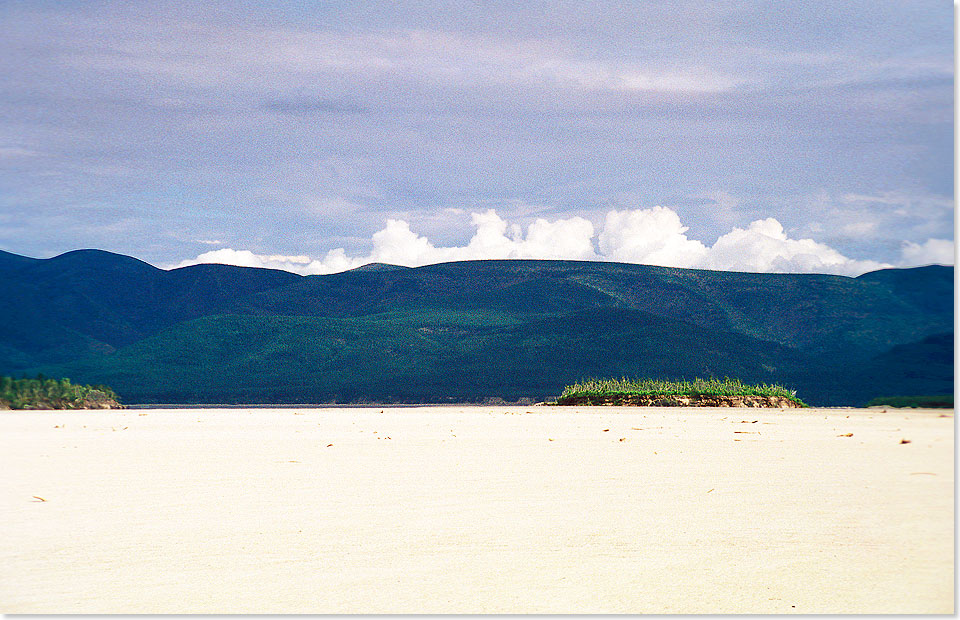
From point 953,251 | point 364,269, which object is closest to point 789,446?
point 953,251

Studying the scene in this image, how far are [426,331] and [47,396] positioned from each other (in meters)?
68.0

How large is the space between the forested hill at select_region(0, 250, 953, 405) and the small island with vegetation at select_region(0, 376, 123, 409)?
2738 centimetres

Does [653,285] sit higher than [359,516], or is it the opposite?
[653,285]

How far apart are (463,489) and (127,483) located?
3158mm

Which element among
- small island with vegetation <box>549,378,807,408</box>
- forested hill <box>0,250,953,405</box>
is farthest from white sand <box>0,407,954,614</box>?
forested hill <box>0,250,953,405</box>

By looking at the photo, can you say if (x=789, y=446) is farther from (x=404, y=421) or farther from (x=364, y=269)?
(x=364, y=269)

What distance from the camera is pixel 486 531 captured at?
546 centimetres

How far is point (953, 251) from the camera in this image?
4.96 meters

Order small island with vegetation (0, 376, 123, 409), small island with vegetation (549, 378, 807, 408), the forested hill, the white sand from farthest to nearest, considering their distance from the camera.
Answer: the forested hill < small island with vegetation (0, 376, 123, 409) < small island with vegetation (549, 378, 807, 408) < the white sand

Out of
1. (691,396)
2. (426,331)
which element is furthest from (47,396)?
(426,331)

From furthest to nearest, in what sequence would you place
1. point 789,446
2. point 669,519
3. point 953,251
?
point 789,446
point 669,519
point 953,251

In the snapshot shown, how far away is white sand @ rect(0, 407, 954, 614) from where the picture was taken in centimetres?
400

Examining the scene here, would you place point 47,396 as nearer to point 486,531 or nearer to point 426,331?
point 486,531

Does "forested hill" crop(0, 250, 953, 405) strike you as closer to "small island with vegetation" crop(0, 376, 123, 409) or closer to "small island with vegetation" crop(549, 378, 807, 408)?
"small island with vegetation" crop(549, 378, 807, 408)
